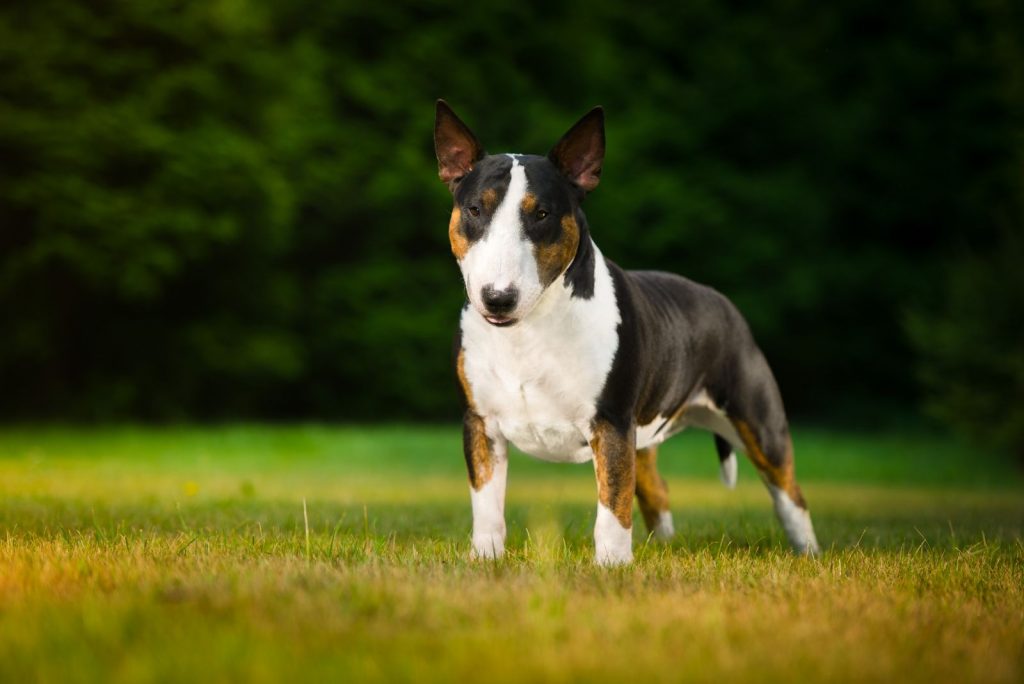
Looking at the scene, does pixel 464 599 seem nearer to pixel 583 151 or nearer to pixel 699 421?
pixel 583 151

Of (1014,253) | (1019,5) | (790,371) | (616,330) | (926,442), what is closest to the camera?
(616,330)

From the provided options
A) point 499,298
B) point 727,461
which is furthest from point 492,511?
point 727,461

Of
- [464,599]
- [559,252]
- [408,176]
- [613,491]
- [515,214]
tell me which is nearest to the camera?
[464,599]

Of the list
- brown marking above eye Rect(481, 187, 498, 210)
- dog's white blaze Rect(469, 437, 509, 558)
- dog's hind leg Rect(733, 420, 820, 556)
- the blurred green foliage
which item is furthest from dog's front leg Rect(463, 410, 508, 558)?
the blurred green foliage

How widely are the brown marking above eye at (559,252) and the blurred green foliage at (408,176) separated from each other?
13475 millimetres

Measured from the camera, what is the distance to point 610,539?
4605 millimetres

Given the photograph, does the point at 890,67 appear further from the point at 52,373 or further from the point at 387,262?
the point at 52,373

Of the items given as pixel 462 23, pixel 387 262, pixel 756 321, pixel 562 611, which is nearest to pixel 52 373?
pixel 387 262

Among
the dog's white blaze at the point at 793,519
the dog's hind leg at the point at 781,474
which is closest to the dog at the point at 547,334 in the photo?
the dog's hind leg at the point at 781,474

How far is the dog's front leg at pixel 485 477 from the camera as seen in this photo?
4875 millimetres

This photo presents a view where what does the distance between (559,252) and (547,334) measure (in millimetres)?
382

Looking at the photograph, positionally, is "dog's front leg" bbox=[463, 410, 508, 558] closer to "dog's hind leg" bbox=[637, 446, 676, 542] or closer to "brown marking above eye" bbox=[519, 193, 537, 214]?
"brown marking above eye" bbox=[519, 193, 537, 214]

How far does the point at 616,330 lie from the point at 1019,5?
16550mm

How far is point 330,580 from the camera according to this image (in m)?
3.61
